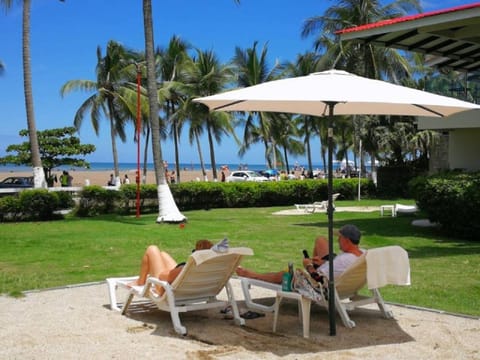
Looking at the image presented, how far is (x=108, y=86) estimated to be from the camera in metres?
37.8

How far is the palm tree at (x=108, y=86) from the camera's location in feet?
121

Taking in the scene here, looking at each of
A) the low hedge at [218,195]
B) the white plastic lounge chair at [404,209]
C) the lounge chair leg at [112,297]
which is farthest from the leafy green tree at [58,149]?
the lounge chair leg at [112,297]

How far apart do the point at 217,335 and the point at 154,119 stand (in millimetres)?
12456

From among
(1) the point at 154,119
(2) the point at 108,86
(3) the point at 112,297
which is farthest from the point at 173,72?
(3) the point at 112,297

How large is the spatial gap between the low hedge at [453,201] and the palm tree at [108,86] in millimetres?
25001

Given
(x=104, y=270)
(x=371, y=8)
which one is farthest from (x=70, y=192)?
(x=371, y=8)

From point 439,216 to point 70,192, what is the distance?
12475 millimetres

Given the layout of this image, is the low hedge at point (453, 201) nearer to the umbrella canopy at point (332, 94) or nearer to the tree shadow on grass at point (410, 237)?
the tree shadow on grass at point (410, 237)

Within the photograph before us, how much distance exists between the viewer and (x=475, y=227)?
44.2 feet

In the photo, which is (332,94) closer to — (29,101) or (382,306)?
(382,306)

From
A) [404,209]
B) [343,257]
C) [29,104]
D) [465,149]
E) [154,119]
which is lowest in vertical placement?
[404,209]

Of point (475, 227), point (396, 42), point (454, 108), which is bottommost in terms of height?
point (475, 227)

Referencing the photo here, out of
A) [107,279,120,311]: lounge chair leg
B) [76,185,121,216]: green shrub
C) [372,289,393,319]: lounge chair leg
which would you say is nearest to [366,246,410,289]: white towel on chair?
[372,289,393,319]: lounge chair leg

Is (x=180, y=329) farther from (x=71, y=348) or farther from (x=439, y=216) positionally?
(x=439, y=216)
